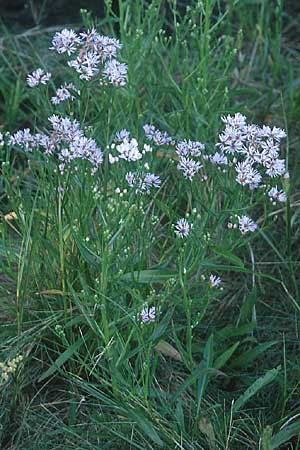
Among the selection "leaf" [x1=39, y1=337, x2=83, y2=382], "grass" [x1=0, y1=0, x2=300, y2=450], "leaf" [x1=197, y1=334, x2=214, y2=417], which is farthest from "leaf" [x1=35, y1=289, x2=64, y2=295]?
"leaf" [x1=197, y1=334, x2=214, y2=417]

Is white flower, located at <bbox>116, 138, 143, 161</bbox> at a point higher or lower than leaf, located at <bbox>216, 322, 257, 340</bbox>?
higher

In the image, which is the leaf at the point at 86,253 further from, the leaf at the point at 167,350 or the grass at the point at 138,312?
the leaf at the point at 167,350

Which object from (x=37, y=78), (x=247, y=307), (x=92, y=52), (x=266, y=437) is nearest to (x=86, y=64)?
(x=92, y=52)

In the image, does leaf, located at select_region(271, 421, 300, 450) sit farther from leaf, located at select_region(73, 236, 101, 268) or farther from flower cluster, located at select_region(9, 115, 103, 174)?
flower cluster, located at select_region(9, 115, 103, 174)

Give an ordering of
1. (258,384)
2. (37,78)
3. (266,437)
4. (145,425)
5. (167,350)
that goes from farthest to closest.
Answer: (37,78) < (167,350) < (258,384) < (145,425) < (266,437)

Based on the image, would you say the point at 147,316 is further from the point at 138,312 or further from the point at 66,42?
the point at 66,42

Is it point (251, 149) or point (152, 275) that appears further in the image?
point (152, 275)
